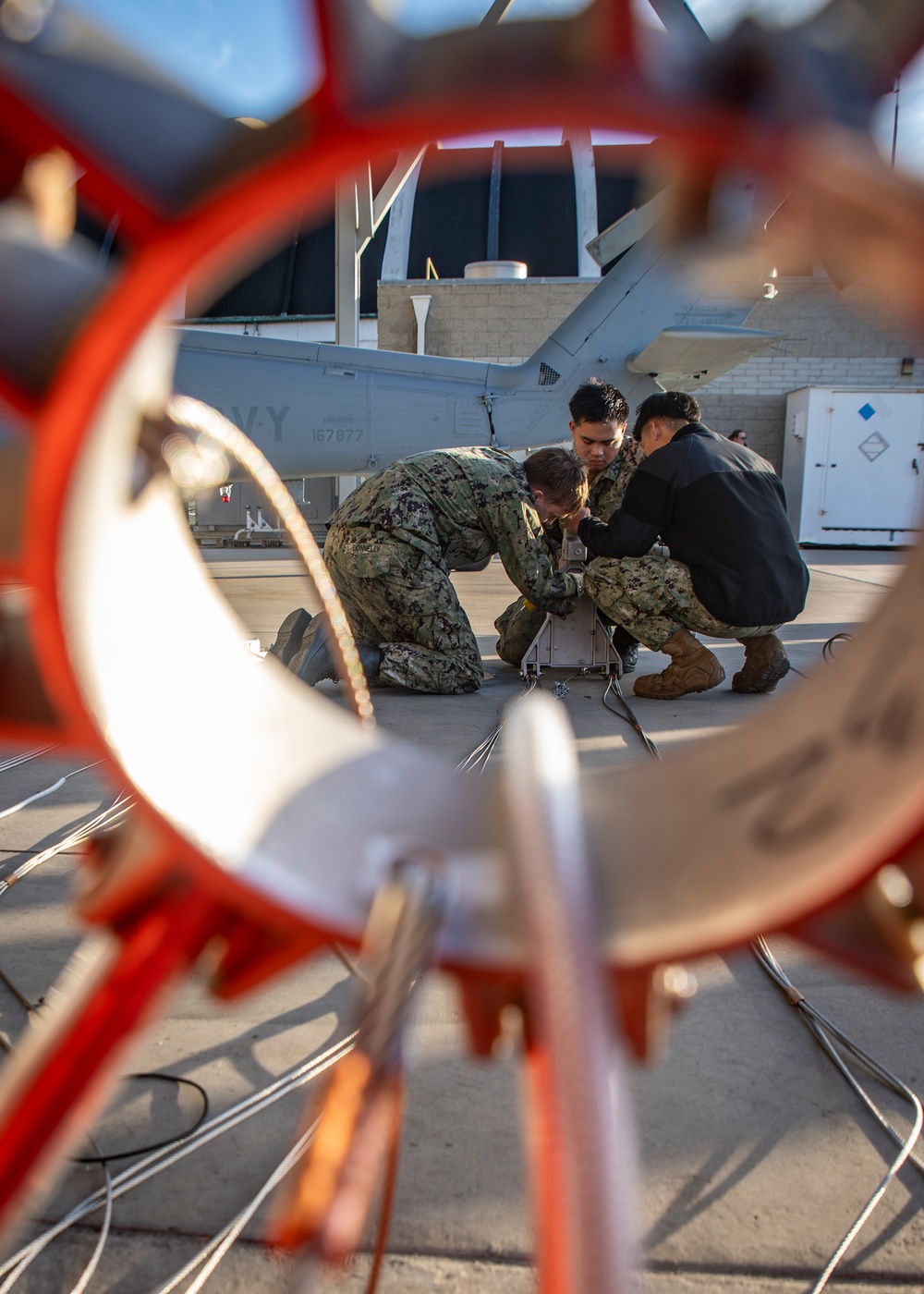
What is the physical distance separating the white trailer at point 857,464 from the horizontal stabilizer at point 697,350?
571 centimetres

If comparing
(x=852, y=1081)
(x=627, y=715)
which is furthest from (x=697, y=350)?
(x=852, y=1081)

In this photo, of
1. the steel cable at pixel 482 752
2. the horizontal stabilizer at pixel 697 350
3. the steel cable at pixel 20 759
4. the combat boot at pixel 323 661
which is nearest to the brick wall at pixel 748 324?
the horizontal stabilizer at pixel 697 350

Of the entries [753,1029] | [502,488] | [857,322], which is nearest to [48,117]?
[753,1029]

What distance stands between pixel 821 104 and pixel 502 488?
307cm

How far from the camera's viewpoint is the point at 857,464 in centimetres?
1216

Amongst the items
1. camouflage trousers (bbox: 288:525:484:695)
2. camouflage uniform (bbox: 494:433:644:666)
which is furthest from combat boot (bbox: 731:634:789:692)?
camouflage trousers (bbox: 288:525:484:695)

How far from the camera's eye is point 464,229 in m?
16.5

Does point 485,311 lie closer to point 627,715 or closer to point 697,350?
point 697,350

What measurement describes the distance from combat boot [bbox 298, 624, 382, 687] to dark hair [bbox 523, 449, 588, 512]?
0.87m

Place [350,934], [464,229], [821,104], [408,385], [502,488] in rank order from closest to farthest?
[821,104] < [350,934] < [502,488] < [408,385] < [464,229]

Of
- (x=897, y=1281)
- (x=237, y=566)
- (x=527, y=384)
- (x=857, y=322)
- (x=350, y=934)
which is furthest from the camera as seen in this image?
(x=857, y=322)

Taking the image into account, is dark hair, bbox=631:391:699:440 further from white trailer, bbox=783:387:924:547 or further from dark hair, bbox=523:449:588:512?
white trailer, bbox=783:387:924:547

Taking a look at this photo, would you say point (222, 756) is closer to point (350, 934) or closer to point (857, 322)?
point (350, 934)

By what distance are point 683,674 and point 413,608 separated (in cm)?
103
